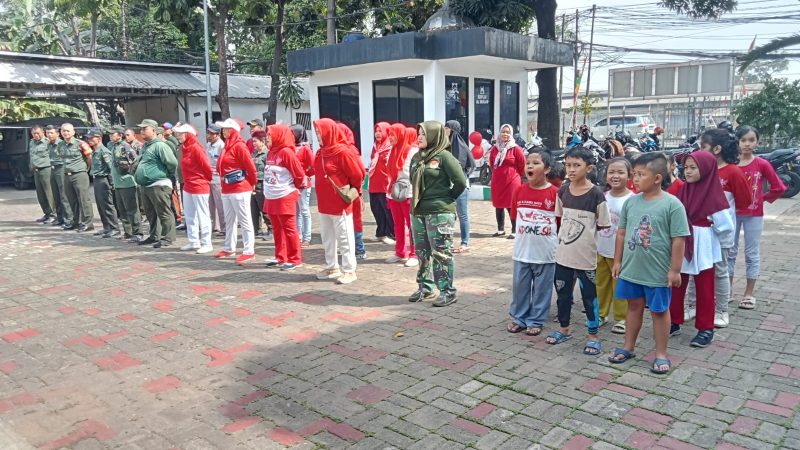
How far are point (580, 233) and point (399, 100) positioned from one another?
38.6ft

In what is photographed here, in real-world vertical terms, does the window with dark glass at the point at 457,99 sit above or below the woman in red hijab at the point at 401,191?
above

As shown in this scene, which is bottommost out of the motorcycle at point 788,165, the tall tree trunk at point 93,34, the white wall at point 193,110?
the motorcycle at point 788,165

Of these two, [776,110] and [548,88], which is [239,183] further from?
[776,110]

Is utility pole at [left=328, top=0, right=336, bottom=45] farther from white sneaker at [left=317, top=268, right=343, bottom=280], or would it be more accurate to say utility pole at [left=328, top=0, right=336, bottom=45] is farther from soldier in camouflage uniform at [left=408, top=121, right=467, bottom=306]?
soldier in camouflage uniform at [left=408, top=121, right=467, bottom=306]

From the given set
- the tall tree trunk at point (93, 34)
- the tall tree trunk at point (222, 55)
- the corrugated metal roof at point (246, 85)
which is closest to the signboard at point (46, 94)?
the tall tree trunk at point (222, 55)

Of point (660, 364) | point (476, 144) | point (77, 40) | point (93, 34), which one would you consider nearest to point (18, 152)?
point (93, 34)

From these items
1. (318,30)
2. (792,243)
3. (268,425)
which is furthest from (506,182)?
(318,30)

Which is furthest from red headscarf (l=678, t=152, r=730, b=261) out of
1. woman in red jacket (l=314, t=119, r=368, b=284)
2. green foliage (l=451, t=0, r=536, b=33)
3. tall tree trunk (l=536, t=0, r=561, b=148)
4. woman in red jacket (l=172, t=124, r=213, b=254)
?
tall tree trunk (l=536, t=0, r=561, b=148)

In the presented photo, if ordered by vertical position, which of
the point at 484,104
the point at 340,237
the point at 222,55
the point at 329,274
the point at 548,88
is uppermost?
the point at 222,55

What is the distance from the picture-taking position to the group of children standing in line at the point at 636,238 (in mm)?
4176

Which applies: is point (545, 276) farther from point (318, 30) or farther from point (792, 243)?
point (318, 30)

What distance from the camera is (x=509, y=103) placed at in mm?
17812

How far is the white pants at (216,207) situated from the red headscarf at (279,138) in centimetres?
246

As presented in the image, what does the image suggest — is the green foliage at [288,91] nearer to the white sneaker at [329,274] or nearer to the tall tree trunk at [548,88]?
the tall tree trunk at [548,88]
